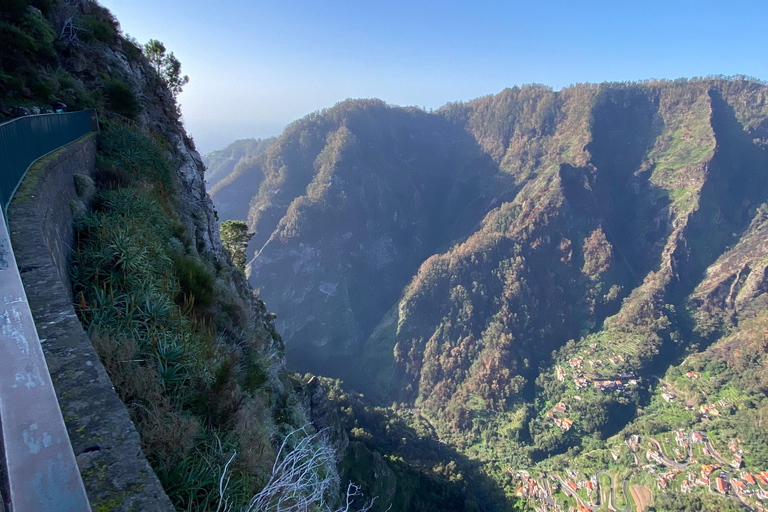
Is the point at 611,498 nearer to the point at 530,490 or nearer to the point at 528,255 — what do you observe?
the point at 530,490

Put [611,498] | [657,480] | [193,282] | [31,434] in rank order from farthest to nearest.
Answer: [657,480] → [611,498] → [193,282] → [31,434]

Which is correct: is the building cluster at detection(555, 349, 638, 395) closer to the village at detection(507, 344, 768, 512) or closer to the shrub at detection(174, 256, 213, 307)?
the village at detection(507, 344, 768, 512)

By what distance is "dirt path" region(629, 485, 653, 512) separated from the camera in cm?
4597

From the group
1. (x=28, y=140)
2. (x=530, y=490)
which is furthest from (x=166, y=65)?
(x=530, y=490)

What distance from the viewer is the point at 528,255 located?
337 ft

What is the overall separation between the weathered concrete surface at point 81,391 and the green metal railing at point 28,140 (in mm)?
680

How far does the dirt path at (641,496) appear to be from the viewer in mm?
45969

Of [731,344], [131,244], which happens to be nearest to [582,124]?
[731,344]


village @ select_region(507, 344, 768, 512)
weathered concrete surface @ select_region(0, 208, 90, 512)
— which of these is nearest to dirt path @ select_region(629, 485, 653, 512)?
village @ select_region(507, 344, 768, 512)

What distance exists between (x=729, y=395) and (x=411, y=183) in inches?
4504

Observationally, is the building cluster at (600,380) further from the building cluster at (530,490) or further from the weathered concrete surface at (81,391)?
the weathered concrete surface at (81,391)

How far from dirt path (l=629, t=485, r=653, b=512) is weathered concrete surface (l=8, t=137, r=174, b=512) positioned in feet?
212

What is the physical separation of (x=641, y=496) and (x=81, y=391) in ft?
218

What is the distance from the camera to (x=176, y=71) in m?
23.6
